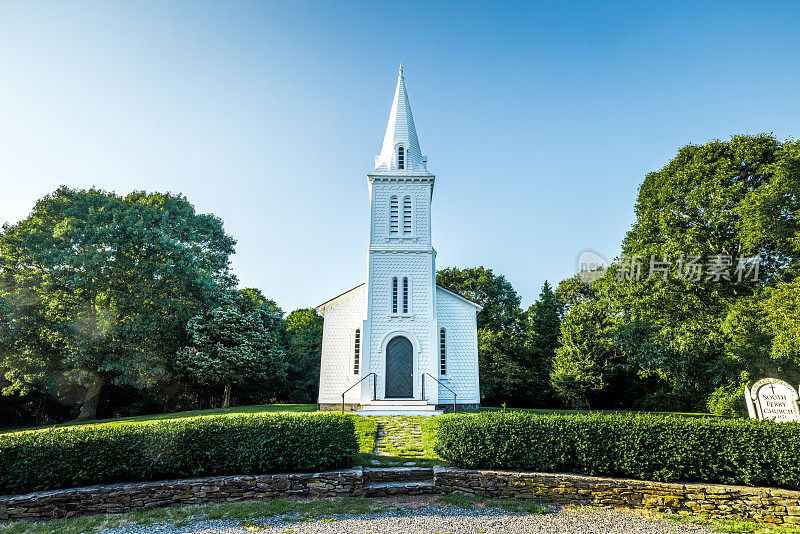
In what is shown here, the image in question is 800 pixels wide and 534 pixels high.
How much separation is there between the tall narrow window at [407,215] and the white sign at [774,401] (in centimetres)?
1554

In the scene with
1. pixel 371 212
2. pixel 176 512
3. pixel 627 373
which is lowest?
pixel 176 512

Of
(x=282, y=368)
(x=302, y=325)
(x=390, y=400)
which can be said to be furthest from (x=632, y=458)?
(x=302, y=325)

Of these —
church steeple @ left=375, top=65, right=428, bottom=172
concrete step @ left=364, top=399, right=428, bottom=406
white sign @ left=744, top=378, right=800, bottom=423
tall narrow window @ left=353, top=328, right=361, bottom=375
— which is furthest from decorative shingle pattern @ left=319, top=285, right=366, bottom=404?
white sign @ left=744, top=378, right=800, bottom=423

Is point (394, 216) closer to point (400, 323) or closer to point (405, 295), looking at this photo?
point (405, 295)

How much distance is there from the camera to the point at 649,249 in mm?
19391

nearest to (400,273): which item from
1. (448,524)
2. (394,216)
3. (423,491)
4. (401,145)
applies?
(394,216)

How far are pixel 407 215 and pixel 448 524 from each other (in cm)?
1743

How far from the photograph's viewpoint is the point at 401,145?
24.0m

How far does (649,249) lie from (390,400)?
13.5 meters

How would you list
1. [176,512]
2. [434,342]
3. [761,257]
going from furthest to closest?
[434,342], [761,257], [176,512]

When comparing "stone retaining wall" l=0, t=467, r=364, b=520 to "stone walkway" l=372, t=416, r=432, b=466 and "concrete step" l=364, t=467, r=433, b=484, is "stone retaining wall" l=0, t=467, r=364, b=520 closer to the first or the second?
"concrete step" l=364, t=467, r=433, b=484

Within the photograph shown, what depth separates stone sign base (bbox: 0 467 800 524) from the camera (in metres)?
7.34

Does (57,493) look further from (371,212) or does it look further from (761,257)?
(761,257)

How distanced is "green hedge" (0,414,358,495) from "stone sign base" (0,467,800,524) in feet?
0.91
